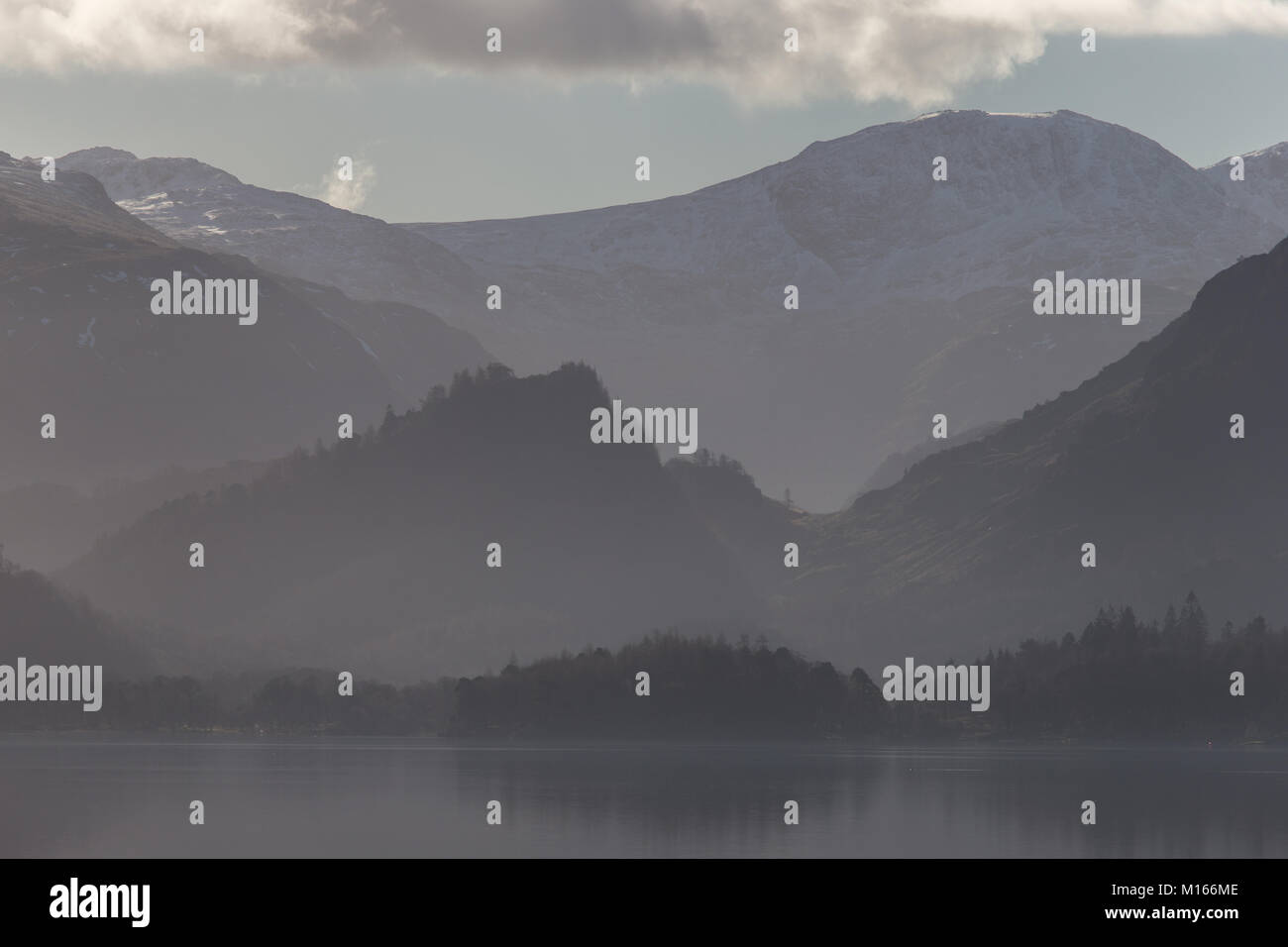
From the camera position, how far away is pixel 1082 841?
178 metres

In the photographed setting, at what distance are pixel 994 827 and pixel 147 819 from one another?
285ft
